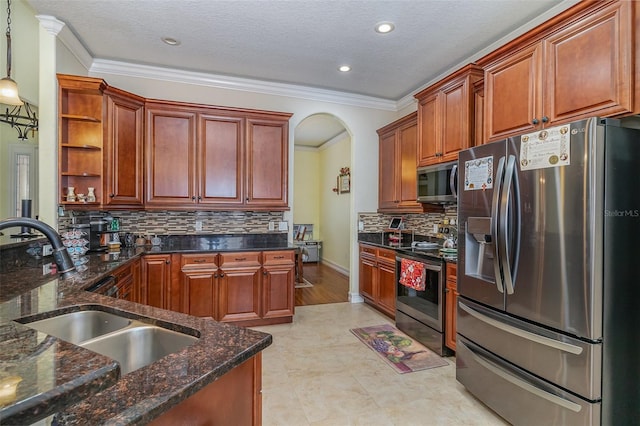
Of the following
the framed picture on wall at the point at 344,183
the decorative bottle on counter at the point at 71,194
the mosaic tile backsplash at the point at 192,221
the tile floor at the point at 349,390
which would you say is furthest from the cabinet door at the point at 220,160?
the framed picture on wall at the point at 344,183

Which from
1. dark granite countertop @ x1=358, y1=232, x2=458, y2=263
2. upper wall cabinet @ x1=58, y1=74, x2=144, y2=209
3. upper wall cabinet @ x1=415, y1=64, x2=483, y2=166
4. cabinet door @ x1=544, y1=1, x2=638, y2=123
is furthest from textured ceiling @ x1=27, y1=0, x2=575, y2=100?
dark granite countertop @ x1=358, y1=232, x2=458, y2=263

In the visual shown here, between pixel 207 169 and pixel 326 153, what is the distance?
4.43m

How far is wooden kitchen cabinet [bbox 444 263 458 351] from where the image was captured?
2.79 m

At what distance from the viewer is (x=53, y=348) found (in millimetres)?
736

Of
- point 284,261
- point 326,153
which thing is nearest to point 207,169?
point 284,261

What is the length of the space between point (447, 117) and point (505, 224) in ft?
5.20

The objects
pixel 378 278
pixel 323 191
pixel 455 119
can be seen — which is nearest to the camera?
pixel 455 119

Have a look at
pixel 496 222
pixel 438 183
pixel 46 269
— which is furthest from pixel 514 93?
pixel 46 269

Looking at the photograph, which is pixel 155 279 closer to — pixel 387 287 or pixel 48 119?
pixel 48 119

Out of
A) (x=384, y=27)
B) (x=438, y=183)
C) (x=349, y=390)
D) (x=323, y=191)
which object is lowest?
(x=349, y=390)

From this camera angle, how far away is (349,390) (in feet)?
7.75

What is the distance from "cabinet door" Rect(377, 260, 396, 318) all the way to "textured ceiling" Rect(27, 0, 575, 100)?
2.37 metres

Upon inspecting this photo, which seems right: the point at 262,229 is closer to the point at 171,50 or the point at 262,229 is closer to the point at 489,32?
the point at 171,50

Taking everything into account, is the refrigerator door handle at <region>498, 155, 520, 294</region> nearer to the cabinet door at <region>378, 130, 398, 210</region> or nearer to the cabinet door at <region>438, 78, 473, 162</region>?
the cabinet door at <region>438, 78, 473, 162</region>
